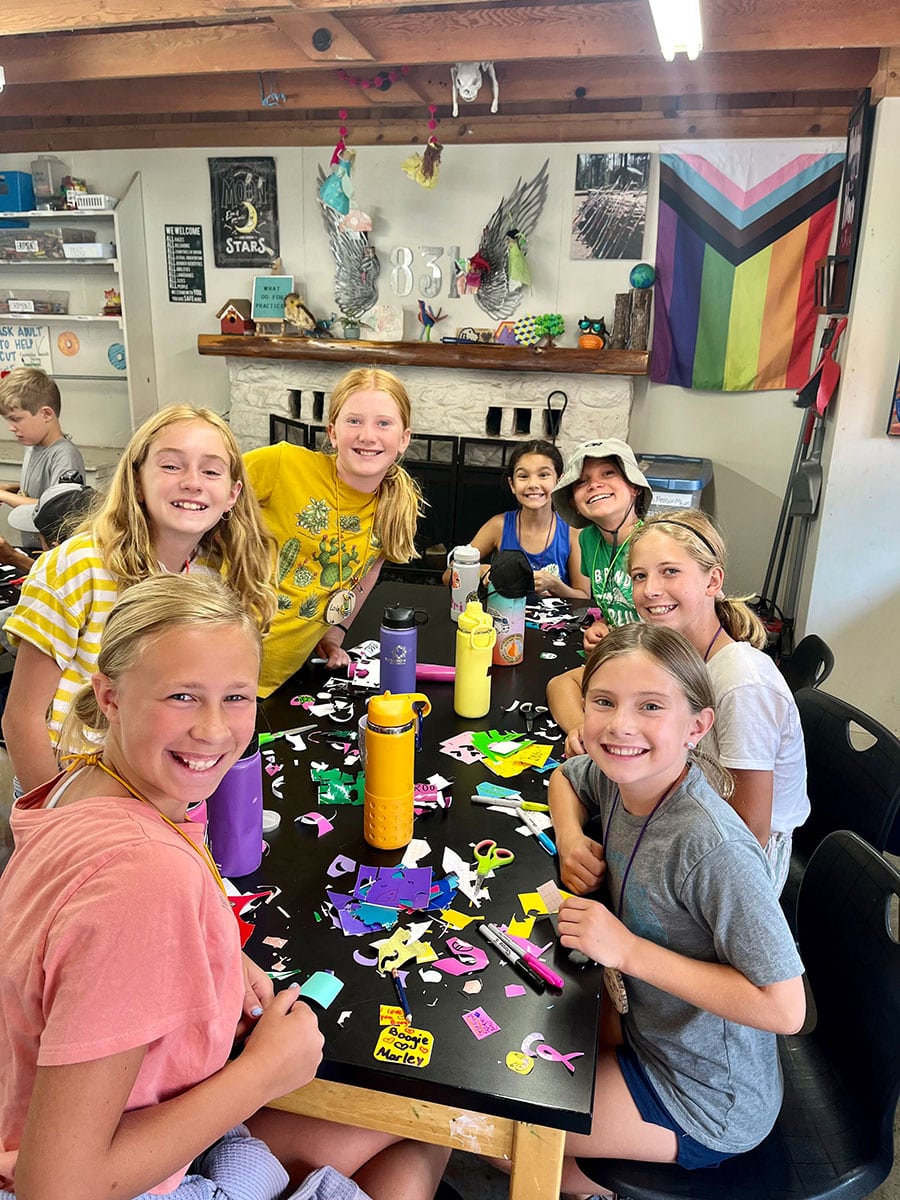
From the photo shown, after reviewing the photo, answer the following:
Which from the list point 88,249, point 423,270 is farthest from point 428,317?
point 88,249

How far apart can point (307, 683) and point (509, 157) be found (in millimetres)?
3759

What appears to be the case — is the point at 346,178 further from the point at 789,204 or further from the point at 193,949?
the point at 193,949

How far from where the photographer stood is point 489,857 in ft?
4.23

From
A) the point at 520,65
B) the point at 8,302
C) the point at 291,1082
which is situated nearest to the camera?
the point at 291,1082

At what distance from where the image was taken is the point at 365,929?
1108mm

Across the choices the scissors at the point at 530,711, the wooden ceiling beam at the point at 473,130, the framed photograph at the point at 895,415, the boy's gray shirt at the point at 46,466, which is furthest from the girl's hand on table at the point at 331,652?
the wooden ceiling beam at the point at 473,130

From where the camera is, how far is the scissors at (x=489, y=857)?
1260 millimetres

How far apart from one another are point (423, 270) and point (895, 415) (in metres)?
2.69

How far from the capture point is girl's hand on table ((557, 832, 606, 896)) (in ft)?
4.02

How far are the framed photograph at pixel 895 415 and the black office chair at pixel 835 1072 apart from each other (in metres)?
2.41

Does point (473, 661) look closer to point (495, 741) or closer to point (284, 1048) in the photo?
point (495, 741)

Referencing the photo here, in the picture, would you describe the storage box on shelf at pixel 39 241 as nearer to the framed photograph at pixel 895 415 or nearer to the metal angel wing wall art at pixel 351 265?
the metal angel wing wall art at pixel 351 265

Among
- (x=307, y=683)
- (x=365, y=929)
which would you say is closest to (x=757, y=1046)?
(x=365, y=929)

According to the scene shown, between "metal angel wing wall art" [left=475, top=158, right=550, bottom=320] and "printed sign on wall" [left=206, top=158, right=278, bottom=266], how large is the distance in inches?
52.6
